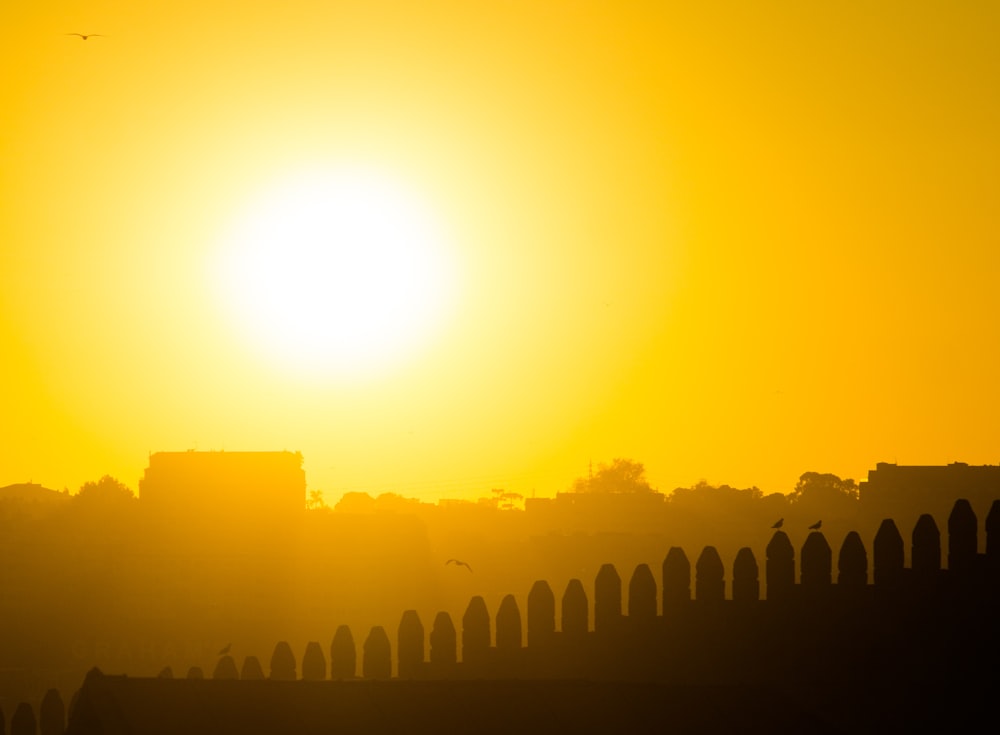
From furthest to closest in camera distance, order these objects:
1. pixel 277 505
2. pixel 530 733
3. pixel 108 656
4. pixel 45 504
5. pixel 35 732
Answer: pixel 45 504, pixel 277 505, pixel 108 656, pixel 35 732, pixel 530 733

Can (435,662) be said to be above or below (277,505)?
below

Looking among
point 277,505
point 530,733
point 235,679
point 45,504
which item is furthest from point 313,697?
point 45,504

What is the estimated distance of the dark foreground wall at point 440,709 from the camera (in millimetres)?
18281

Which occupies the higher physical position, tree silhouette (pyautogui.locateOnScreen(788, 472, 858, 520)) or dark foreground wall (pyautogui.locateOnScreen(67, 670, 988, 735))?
tree silhouette (pyautogui.locateOnScreen(788, 472, 858, 520))

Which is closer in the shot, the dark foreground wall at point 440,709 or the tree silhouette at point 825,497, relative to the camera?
the dark foreground wall at point 440,709

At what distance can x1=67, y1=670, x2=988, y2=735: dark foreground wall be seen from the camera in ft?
60.0

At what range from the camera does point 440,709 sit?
734 inches

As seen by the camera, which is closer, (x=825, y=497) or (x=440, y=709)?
(x=440, y=709)

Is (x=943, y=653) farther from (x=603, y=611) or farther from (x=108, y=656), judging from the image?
(x=108, y=656)

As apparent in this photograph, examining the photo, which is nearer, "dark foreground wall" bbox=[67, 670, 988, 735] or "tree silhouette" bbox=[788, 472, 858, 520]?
"dark foreground wall" bbox=[67, 670, 988, 735]

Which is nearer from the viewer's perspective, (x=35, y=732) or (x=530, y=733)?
(x=530, y=733)

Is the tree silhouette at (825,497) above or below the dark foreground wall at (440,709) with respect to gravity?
above

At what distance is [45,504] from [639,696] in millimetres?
149046

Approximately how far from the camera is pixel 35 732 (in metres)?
22.0
